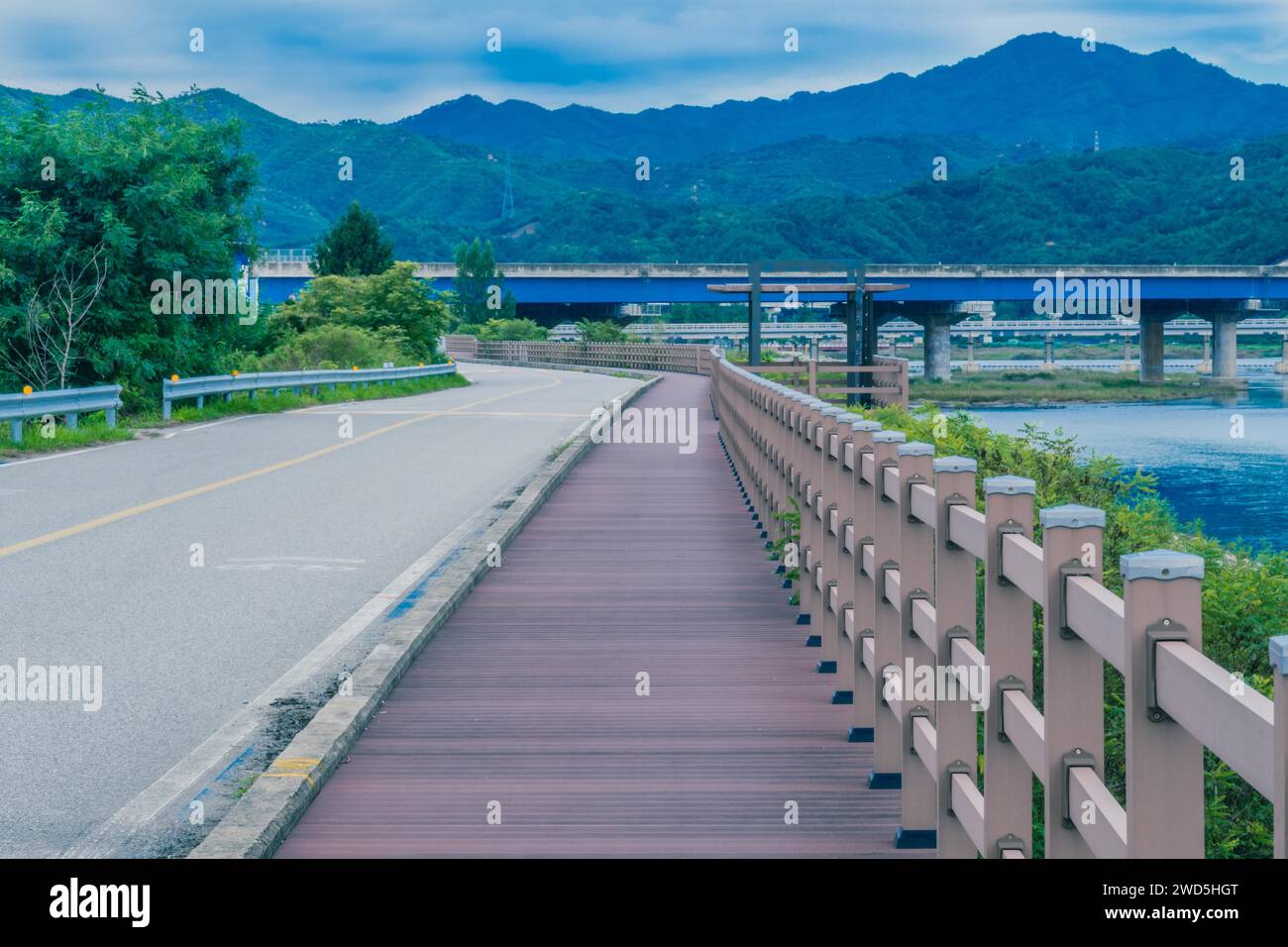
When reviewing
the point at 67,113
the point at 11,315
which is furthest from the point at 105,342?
the point at 67,113

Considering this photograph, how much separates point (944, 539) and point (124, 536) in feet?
31.5

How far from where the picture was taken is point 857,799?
18.4ft

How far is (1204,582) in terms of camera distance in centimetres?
1007

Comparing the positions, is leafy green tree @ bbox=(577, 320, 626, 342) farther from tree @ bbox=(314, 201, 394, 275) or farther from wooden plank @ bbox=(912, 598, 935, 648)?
wooden plank @ bbox=(912, 598, 935, 648)

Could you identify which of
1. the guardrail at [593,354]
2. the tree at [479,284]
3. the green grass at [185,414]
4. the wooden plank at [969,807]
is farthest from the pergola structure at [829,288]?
the tree at [479,284]

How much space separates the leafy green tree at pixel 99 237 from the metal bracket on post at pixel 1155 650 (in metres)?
25.4

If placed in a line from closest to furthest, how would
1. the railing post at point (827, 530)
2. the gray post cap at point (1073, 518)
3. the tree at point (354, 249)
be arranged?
the gray post cap at point (1073, 518) < the railing post at point (827, 530) < the tree at point (354, 249)

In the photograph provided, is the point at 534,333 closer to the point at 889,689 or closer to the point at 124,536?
the point at 124,536

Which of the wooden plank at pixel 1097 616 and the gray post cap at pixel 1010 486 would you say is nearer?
the wooden plank at pixel 1097 616

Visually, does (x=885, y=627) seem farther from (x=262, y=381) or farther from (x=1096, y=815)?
(x=262, y=381)

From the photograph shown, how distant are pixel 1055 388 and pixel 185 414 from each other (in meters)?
77.0

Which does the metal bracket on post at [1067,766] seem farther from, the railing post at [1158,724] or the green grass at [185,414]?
the green grass at [185,414]

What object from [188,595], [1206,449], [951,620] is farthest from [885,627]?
[1206,449]

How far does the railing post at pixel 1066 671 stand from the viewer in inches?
130
